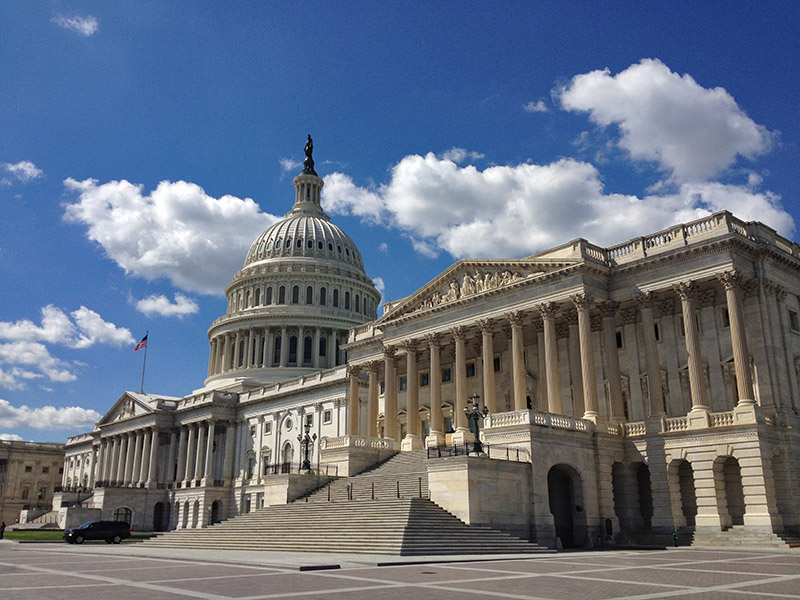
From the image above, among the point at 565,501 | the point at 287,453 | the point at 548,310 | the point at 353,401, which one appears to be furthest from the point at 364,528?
the point at 287,453

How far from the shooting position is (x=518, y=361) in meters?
52.7

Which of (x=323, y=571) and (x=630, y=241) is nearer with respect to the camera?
(x=323, y=571)

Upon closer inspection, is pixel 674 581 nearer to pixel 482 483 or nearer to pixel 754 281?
pixel 482 483

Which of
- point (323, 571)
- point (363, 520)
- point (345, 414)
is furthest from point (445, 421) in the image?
point (323, 571)

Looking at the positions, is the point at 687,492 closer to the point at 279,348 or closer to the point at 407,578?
the point at 407,578

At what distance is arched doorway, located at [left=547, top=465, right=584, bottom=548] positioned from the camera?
1797 inches

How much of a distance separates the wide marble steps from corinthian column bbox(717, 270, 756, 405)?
16.0 m

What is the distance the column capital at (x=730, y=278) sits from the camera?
146 ft

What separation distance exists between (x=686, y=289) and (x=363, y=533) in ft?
82.2

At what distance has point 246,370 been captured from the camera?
391 ft

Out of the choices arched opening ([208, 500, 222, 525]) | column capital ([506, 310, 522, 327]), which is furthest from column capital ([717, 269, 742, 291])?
arched opening ([208, 500, 222, 525])

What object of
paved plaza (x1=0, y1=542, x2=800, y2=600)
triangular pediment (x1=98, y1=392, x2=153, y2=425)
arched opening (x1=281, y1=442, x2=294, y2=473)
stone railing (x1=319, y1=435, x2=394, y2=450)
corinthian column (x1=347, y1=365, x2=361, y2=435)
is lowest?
paved plaza (x1=0, y1=542, x2=800, y2=600)

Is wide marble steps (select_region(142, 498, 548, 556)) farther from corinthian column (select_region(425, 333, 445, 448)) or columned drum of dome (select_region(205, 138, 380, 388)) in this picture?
columned drum of dome (select_region(205, 138, 380, 388))

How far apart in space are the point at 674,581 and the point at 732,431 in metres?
23.2
